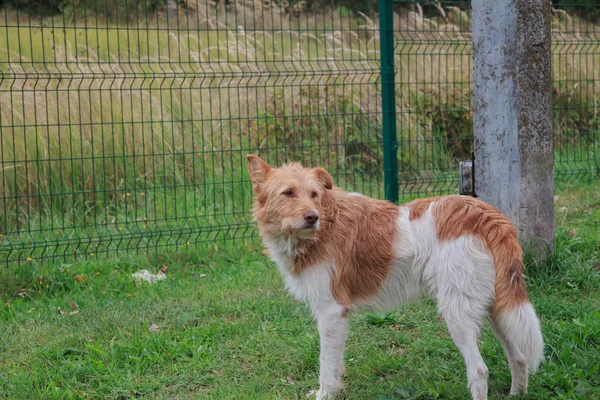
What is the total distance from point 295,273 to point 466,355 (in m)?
1.15

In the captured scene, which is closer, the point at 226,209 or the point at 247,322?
the point at 247,322

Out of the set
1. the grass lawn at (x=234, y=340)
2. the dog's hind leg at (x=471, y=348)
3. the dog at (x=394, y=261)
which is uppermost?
the dog at (x=394, y=261)

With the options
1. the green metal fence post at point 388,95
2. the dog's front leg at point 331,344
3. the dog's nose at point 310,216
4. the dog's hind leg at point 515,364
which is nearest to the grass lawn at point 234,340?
the dog's hind leg at point 515,364

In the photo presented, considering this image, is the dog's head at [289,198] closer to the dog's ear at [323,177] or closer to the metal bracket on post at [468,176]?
the dog's ear at [323,177]

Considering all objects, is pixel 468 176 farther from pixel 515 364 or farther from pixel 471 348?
pixel 471 348

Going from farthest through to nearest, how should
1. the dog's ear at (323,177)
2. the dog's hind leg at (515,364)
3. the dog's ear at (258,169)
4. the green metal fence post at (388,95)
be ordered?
the green metal fence post at (388,95) → the dog's ear at (258,169) → the dog's ear at (323,177) → the dog's hind leg at (515,364)

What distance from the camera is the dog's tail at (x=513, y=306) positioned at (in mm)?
3666

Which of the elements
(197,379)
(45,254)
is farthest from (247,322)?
(45,254)

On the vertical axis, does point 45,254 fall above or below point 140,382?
above

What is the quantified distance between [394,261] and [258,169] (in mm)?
1041

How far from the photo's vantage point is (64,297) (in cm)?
611

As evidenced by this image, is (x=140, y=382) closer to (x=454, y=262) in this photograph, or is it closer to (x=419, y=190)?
A: (x=454, y=262)

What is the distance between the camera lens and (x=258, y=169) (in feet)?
14.5

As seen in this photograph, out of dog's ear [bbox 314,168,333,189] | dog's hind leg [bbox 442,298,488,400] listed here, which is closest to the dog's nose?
dog's ear [bbox 314,168,333,189]
